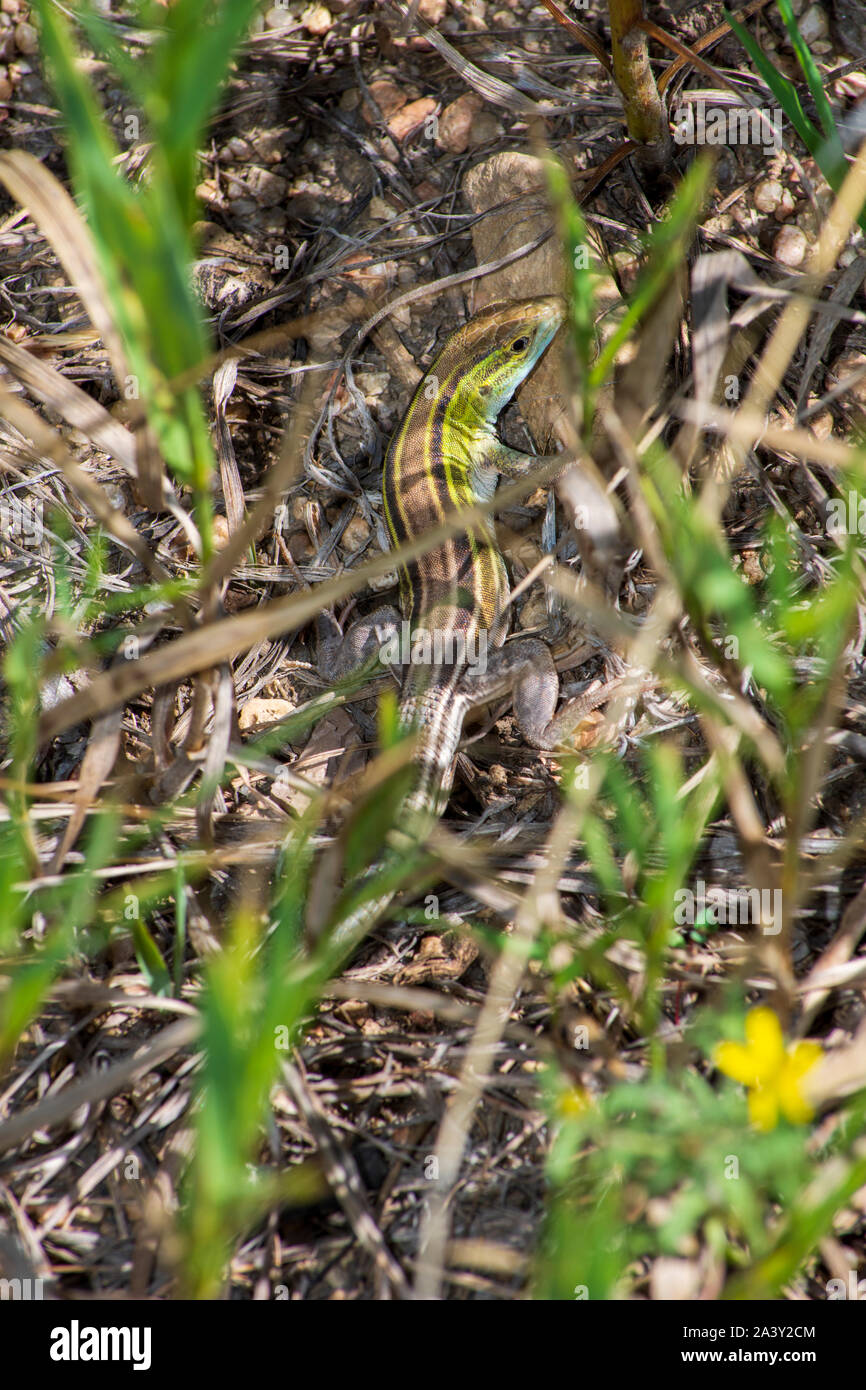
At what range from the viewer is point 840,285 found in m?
3.47

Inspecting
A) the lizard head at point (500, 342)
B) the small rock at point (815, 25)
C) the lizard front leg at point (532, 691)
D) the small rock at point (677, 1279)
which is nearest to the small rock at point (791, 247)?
the small rock at point (815, 25)

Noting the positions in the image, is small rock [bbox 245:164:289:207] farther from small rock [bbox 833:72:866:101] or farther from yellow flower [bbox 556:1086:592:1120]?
yellow flower [bbox 556:1086:592:1120]

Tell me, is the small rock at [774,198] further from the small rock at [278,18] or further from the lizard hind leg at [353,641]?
the small rock at [278,18]

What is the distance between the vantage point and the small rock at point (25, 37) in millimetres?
4566

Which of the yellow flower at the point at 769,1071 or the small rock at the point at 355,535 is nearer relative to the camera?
the yellow flower at the point at 769,1071

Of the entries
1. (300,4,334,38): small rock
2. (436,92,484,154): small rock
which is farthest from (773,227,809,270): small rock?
(300,4,334,38): small rock

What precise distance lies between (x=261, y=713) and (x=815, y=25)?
3693 millimetres

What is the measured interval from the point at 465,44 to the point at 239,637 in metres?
3.60

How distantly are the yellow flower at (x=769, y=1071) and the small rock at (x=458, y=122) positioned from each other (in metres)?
4.16

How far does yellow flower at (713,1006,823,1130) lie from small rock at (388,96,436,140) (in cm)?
428

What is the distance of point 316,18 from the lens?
4.39 m

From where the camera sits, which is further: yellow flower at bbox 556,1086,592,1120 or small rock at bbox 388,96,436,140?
small rock at bbox 388,96,436,140

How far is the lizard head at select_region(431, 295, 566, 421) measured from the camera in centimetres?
416
